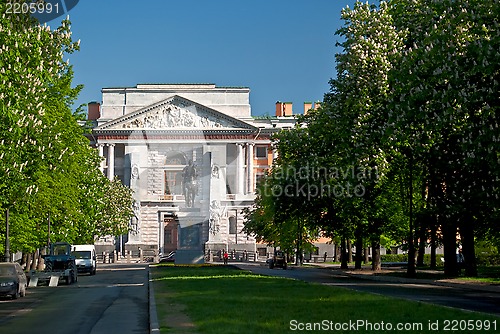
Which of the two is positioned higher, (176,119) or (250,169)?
(176,119)

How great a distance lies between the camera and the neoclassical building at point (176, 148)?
137 m

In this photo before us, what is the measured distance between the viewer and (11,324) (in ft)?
83.4

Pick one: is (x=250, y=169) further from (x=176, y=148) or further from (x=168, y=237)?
(x=168, y=237)

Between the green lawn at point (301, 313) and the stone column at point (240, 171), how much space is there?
358 feet

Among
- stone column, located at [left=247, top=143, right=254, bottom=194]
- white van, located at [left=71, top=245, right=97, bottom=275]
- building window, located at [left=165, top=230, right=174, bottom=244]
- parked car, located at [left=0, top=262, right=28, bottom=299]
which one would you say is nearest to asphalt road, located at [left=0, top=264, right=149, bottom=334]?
parked car, located at [left=0, top=262, right=28, bottom=299]

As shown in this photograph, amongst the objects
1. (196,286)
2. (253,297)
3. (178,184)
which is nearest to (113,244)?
(178,184)

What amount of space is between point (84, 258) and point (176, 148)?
70.2 m

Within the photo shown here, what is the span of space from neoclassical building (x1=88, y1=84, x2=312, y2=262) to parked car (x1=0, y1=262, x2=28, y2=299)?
95.2 m

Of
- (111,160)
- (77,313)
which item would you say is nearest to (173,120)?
(111,160)

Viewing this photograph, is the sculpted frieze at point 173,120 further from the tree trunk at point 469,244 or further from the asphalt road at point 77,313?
the asphalt road at point 77,313

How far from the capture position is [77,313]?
29.5 meters

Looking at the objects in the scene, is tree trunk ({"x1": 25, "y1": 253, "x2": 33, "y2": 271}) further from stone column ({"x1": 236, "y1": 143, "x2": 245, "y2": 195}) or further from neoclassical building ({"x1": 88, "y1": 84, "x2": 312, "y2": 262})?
stone column ({"x1": 236, "y1": 143, "x2": 245, "y2": 195})

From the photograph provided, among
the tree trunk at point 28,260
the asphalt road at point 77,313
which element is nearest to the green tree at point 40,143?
the tree trunk at point 28,260

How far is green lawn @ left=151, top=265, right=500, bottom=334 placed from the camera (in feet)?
61.9
